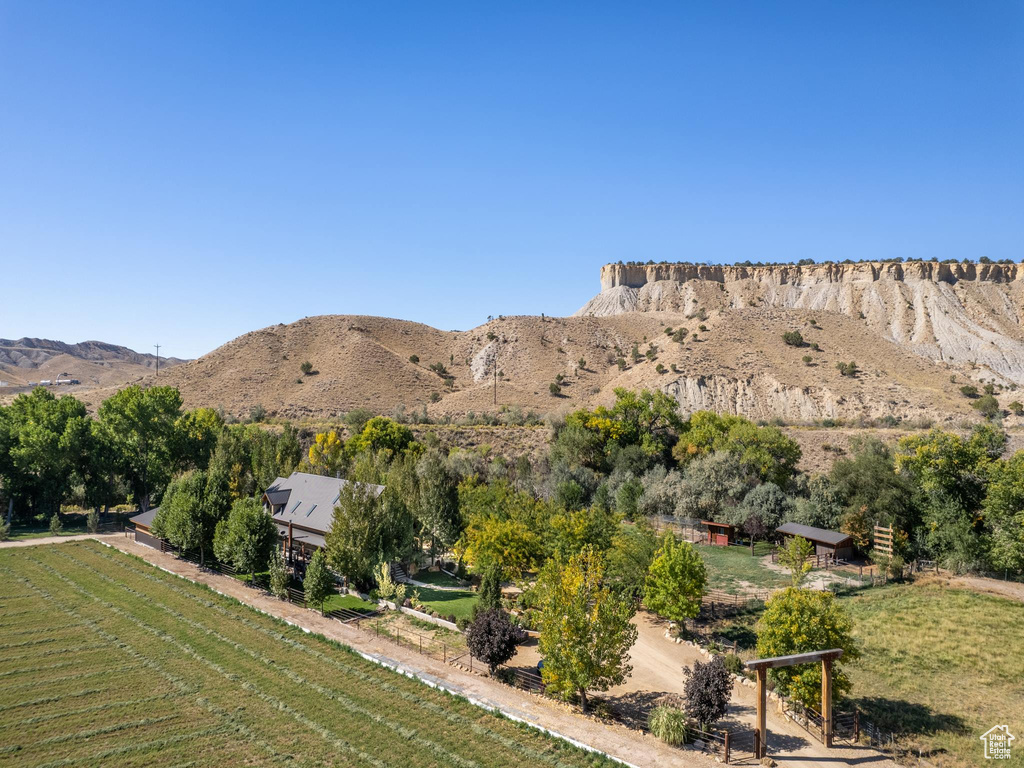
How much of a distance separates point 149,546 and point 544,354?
68.9m

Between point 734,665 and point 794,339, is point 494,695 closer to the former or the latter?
point 734,665

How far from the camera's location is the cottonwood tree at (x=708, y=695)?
62.1 feet

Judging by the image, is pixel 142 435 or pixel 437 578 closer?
pixel 437 578

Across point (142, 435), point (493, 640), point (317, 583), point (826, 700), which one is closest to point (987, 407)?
point (826, 700)

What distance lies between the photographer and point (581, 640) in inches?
799

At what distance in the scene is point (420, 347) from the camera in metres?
108

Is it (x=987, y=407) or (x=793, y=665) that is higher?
(x=987, y=407)

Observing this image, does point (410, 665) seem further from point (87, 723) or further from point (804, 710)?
point (804, 710)

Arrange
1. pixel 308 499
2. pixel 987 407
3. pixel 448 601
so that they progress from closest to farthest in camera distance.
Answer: pixel 448 601
pixel 308 499
pixel 987 407

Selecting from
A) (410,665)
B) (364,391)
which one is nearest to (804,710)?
(410,665)

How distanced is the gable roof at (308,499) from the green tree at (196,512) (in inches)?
125

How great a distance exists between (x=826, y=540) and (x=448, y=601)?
23338mm

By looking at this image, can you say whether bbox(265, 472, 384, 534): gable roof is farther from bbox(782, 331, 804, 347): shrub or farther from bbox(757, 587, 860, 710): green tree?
bbox(782, 331, 804, 347): shrub

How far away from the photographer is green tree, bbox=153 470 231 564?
117 ft
